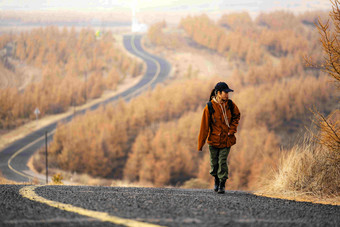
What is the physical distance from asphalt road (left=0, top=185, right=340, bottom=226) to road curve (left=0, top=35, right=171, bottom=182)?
3550 cm

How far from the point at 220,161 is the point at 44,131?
6071 centimetres

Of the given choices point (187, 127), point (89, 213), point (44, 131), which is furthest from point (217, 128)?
point (44, 131)

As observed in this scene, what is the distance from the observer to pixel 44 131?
65.2 metres

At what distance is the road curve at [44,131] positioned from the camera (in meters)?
49.7

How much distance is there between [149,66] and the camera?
3632 inches

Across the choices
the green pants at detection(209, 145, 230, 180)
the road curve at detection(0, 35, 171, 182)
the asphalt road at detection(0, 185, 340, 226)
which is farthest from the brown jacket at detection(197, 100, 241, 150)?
the road curve at detection(0, 35, 171, 182)

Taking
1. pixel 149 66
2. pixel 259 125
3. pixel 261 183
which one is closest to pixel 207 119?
pixel 261 183

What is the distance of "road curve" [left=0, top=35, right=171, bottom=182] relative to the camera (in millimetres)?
49688

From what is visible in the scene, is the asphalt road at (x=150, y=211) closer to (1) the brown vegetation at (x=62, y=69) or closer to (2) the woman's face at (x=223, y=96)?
(2) the woman's face at (x=223, y=96)

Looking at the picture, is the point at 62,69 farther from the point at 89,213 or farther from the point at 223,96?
the point at 89,213

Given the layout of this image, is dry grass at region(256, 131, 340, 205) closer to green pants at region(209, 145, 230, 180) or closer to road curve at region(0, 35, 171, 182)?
green pants at region(209, 145, 230, 180)

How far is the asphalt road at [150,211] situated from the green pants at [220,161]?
104 centimetres

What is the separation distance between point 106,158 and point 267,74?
4054cm

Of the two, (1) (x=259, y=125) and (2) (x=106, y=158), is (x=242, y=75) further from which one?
(2) (x=106, y=158)
